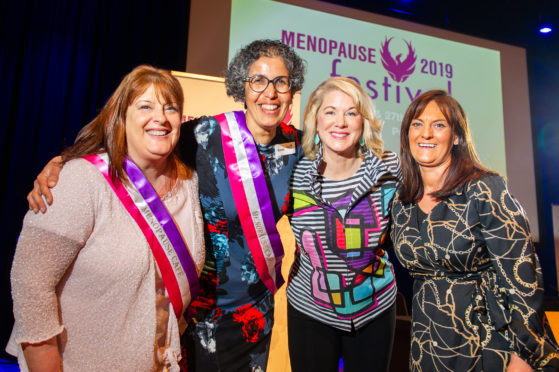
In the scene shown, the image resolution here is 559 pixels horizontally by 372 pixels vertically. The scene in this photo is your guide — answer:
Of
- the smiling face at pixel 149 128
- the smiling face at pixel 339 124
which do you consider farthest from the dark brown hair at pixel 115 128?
the smiling face at pixel 339 124

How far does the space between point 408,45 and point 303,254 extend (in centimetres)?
342

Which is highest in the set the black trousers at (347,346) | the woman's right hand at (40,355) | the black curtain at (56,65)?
the black curtain at (56,65)

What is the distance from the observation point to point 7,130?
3.19 metres

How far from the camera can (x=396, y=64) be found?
3842mm

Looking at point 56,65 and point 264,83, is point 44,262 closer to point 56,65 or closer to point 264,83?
point 264,83

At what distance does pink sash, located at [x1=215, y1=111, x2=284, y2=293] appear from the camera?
151 cm

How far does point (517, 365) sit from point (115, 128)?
1.60 m

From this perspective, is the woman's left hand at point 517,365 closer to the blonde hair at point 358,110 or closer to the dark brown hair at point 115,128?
the blonde hair at point 358,110

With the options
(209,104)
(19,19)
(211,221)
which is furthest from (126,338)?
(19,19)

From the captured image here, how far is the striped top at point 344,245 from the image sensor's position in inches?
56.9

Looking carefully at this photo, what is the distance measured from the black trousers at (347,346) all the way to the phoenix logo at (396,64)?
3041 mm

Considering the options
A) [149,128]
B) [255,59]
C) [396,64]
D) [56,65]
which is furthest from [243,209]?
[396,64]

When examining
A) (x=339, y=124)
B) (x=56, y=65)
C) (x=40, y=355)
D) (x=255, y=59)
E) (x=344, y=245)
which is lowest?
(x=40, y=355)

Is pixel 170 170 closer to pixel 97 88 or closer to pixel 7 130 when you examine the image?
pixel 97 88
